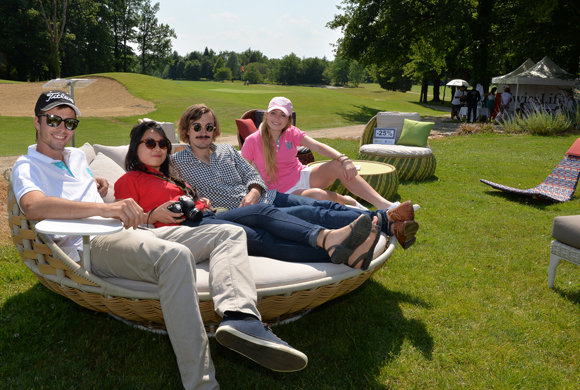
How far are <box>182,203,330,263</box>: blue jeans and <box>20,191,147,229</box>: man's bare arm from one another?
64 centimetres

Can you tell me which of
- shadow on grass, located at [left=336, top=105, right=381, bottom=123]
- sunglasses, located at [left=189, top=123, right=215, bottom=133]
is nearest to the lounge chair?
sunglasses, located at [left=189, top=123, right=215, bottom=133]

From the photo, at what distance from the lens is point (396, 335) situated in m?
3.04

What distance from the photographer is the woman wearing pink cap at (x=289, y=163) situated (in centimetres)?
429

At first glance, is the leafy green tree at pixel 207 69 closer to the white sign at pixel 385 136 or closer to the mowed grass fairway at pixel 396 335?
the white sign at pixel 385 136

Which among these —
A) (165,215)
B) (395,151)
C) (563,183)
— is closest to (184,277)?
(165,215)

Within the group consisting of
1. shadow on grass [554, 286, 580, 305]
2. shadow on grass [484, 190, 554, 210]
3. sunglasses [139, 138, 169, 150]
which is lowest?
shadow on grass [554, 286, 580, 305]

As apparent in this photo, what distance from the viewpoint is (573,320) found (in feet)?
10.6

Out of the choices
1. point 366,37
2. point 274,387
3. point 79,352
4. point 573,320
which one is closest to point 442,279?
point 573,320

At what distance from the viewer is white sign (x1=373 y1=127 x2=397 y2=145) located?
329 inches

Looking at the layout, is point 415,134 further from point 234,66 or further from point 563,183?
point 234,66

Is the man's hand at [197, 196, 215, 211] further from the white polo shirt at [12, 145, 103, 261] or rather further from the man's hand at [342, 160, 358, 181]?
the man's hand at [342, 160, 358, 181]

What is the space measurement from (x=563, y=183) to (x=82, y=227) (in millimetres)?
6832

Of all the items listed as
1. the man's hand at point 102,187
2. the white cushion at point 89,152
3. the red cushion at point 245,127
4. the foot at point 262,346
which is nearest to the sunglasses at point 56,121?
the man's hand at point 102,187

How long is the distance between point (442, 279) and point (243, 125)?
3.41m
